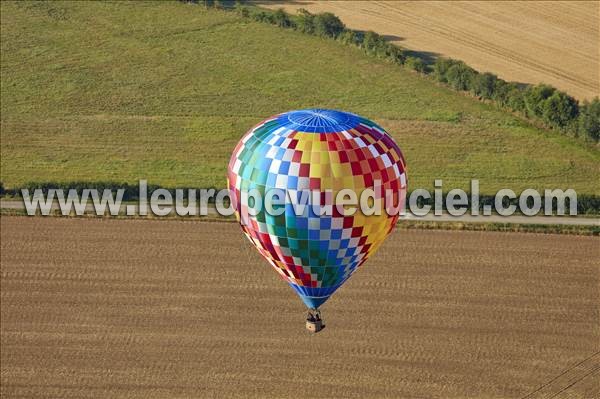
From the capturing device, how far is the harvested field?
53.3m

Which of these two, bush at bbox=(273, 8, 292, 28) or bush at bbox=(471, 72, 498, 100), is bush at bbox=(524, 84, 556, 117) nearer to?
bush at bbox=(471, 72, 498, 100)

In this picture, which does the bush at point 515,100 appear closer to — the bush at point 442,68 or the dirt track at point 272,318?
the bush at point 442,68

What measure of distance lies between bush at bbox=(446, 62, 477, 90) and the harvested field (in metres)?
2.33

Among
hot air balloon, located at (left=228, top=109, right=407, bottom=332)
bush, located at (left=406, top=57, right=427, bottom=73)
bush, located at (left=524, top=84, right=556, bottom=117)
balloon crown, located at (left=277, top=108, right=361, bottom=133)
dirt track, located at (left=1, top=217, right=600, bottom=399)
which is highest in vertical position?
balloon crown, located at (left=277, top=108, right=361, bottom=133)

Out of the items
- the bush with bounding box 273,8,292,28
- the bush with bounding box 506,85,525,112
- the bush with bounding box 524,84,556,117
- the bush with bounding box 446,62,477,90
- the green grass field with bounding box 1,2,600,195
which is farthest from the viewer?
the bush with bounding box 273,8,292,28

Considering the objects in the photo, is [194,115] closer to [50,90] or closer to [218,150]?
[218,150]

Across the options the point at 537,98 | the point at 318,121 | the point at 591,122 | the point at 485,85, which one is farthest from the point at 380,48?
the point at 318,121

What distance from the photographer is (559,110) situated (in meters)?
46.9

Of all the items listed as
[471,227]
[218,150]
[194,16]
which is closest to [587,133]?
[471,227]

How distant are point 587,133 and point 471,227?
10.9 metres

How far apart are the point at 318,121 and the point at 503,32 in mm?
33840

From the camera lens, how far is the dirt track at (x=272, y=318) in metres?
30.4

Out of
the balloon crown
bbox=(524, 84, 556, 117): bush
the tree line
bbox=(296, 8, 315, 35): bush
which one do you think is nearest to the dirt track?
the balloon crown

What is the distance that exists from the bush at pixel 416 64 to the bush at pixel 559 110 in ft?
27.8
